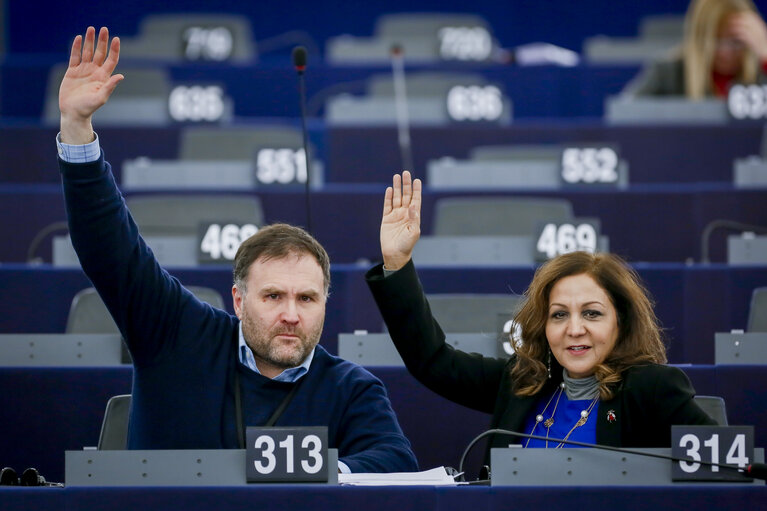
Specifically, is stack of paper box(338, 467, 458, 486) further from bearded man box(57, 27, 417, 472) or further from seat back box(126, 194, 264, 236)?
seat back box(126, 194, 264, 236)

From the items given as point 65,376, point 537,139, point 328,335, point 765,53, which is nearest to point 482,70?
point 537,139

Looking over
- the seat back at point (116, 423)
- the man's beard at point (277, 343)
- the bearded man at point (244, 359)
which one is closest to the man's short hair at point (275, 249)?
the bearded man at point (244, 359)

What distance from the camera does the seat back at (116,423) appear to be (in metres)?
3.39

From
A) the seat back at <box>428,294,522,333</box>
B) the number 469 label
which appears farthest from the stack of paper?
the number 469 label

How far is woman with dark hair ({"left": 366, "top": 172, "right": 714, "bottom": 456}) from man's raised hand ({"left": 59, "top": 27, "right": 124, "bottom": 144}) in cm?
72

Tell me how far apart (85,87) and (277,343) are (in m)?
0.73

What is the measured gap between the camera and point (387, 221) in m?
3.34

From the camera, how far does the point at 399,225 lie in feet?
10.9

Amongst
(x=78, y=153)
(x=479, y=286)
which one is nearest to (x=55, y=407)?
(x=78, y=153)

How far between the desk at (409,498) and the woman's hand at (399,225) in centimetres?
95

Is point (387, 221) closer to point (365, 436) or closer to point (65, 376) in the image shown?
point (365, 436)

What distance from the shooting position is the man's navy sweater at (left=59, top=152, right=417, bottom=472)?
3061 millimetres

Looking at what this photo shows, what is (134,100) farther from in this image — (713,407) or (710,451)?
(710,451)

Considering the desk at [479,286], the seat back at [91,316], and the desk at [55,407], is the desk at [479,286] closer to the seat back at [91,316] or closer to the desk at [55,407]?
the seat back at [91,316]
